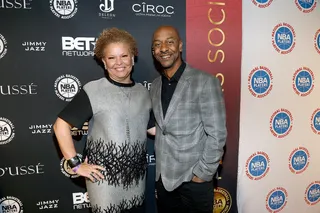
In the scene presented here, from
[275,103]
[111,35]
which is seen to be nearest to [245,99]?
[275,103]

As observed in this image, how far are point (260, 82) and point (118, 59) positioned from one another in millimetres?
1403

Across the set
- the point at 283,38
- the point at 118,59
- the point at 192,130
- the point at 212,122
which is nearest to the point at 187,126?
the point at 192,130

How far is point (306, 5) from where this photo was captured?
228 centimetres

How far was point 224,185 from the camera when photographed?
2283 mm

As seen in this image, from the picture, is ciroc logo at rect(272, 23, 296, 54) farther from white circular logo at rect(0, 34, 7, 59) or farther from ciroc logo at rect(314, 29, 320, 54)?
white circular logo at rect(0, 34, 7, 59)

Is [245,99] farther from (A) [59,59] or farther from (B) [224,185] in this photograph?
(A) [59,59]

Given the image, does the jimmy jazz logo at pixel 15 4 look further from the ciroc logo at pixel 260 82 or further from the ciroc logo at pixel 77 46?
the ciroc logo at pixel 260 82

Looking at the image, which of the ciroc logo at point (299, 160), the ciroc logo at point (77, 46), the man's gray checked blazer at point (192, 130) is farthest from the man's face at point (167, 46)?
the ciroc logo at point (299, 160)

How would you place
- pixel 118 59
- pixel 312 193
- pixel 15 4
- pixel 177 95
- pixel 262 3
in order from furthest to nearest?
pixel 312 193 < pixel 262 3 < pixel 15 4 < pixel 177 95 < pixel 118 59

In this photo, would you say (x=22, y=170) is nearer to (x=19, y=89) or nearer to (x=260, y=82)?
(x=19, y=89)

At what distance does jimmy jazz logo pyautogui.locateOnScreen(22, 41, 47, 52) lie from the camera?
1740 mm

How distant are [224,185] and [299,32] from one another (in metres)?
1.58

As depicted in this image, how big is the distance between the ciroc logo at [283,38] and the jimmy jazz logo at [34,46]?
1.92m

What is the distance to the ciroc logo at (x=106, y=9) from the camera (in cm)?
183
